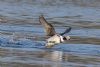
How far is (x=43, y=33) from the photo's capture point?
17844 mm

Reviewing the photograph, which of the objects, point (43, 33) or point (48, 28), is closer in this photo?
point (48, 28)

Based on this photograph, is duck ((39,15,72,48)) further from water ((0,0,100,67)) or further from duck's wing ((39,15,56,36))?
water ((0,0,100,67))

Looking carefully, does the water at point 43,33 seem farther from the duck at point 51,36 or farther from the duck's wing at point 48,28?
the duck's wing at point 48,28

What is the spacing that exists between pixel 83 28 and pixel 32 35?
10.3 feet

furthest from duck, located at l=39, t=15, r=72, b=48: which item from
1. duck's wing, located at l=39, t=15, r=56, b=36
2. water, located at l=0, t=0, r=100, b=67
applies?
water, located at l=0, t=0, r=100, b=67

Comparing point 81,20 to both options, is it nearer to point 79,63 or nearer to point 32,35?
point 32,35

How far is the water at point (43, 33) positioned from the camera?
1213 centimetres

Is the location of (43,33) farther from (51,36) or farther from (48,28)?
(48,28)

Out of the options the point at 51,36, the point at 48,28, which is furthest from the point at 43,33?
the point at 48,28

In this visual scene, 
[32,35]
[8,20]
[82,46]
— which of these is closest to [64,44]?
[82,46]

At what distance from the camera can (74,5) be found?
29062 millimetres

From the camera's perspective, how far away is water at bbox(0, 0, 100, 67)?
12133 millimetres

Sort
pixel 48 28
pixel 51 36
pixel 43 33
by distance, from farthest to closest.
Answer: pixel 43 33 → pixel 51 36 → pixel 48 28

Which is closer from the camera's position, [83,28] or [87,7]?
[83,28]
